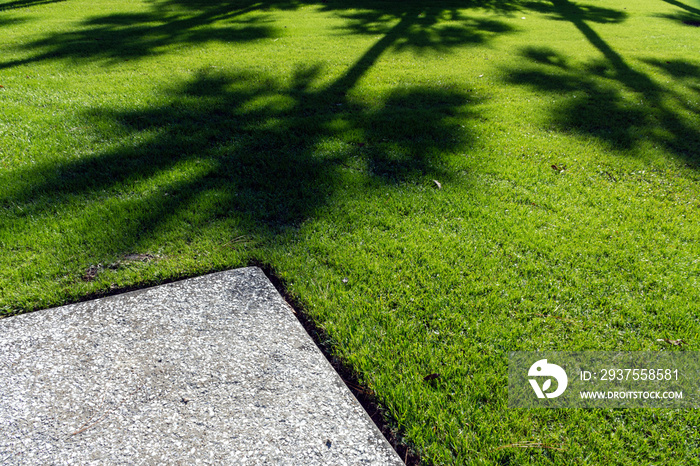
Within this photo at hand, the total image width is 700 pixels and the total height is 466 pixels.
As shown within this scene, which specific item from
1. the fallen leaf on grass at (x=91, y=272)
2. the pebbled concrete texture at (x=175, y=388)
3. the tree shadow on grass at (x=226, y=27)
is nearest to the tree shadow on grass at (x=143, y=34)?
the tree shadow on grass at (x=226, y=27)

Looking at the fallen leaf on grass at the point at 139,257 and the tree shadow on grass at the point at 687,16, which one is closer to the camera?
the fallen leaf on grass at the point at 139,257

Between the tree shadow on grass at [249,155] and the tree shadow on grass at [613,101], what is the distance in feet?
4.19

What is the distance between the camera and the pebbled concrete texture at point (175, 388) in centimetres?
169

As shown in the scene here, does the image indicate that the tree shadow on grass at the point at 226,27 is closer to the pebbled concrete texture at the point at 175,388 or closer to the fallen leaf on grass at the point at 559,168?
the fallen leaf on grass at the point at 559,168

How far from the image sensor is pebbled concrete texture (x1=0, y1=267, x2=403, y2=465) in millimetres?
1690

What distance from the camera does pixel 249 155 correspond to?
4012mm

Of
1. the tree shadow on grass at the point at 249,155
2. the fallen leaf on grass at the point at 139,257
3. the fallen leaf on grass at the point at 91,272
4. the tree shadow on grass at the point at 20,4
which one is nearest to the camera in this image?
the fallen leaf on grass at the point at 91,272

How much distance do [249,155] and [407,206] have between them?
60.8 inches

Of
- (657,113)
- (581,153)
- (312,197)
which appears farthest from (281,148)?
(657,113)

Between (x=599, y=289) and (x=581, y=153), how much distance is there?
2.06 m

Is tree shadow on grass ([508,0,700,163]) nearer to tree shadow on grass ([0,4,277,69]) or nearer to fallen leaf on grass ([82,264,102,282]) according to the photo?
fallen leaf on grass ([82,264,102,282])

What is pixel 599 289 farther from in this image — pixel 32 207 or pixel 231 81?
pixel 231 81

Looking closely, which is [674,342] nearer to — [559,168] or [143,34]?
[559,168]

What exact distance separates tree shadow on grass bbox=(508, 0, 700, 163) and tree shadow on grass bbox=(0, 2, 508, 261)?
1.28 meters
